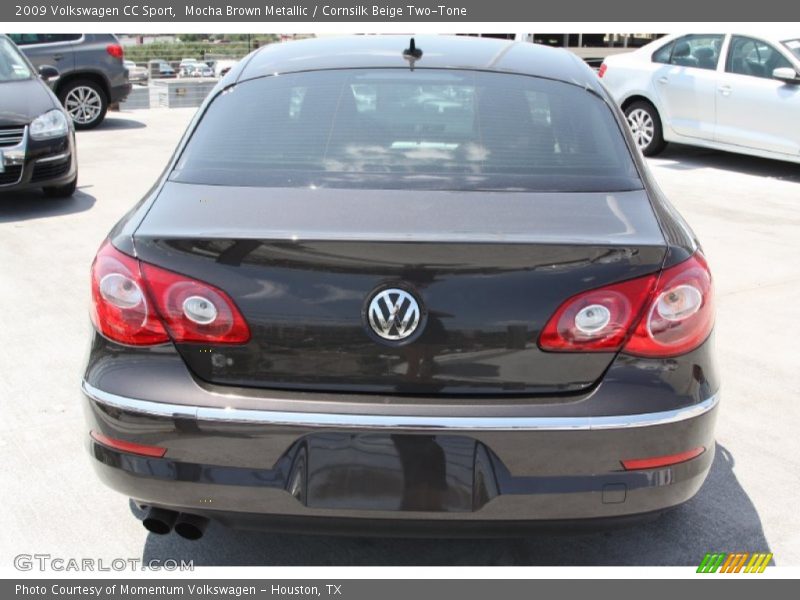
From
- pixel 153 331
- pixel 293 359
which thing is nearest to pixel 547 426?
pixel 293 359

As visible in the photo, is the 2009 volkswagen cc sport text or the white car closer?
the 2009 volkswagen cc sport text

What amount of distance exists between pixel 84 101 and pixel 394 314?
12.9 m

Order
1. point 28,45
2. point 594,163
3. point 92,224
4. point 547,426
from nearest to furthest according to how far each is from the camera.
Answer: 1. point 547,426
2. point 594,163
3. point 92,224
4. point 28,45

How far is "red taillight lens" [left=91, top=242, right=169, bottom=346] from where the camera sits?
8.20 feet

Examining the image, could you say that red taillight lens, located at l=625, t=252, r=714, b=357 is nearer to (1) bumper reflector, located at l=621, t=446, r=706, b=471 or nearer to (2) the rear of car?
(1) bumper reflector, located at l=621, t=446, r=706, b=471

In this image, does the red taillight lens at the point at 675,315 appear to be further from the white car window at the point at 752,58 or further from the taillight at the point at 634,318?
the white car window at the point at 752,58

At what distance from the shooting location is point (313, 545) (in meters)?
3.13

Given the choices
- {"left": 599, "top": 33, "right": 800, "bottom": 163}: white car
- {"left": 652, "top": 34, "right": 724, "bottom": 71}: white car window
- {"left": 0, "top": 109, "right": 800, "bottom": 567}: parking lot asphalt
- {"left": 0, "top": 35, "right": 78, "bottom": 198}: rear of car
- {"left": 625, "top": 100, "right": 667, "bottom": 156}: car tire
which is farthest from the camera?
{"left": 625, "top": 100, "right": 667, "bottom": 156}: car tire

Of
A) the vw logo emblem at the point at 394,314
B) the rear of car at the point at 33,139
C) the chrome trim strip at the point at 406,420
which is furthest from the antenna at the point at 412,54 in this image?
the rear of car at the point at 33,139

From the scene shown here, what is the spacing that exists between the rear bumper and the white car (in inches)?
330

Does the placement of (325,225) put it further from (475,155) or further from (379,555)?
(379,555)

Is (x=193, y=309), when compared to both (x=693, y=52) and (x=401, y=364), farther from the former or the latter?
(x=693, y=52)

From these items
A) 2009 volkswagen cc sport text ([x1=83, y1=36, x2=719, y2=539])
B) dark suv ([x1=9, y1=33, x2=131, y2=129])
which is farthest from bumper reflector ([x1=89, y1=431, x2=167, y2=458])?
dark suv ([x1=9, y1=33, x2=131, y2=129])

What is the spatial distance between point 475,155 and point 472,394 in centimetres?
89
